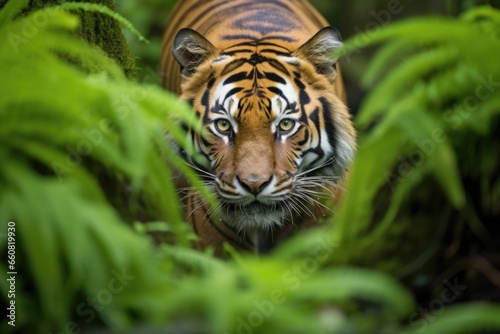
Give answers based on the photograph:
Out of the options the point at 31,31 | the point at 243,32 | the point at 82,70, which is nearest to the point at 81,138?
the point at 31,31

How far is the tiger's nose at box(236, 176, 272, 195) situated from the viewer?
5.34 metres

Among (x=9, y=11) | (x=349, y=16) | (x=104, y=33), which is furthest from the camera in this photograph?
(x=349, y=16)

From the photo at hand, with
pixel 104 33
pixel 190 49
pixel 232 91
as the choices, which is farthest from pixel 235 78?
pixel 104 33

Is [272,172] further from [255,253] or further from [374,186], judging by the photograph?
[374,186]

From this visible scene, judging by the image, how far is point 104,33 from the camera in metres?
4.89

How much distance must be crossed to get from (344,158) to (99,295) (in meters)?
3.17

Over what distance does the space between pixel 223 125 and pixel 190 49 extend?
636mm

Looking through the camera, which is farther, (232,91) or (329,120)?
(329,120)

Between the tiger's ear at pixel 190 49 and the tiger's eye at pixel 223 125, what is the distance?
1.85ft

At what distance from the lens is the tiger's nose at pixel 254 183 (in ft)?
17.5

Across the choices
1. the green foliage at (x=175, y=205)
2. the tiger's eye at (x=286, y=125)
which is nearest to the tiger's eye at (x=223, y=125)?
the tiger's eye at (x=286, y=125)

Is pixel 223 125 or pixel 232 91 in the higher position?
pixel 232 91

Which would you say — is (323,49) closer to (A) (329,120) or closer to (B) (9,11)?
(A) (329,120)

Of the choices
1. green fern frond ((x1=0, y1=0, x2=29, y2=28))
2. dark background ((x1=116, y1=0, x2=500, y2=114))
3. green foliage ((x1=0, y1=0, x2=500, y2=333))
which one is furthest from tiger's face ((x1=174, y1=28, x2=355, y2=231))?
dark background ((x1=116, y1=0, x2=500, y2=114))
